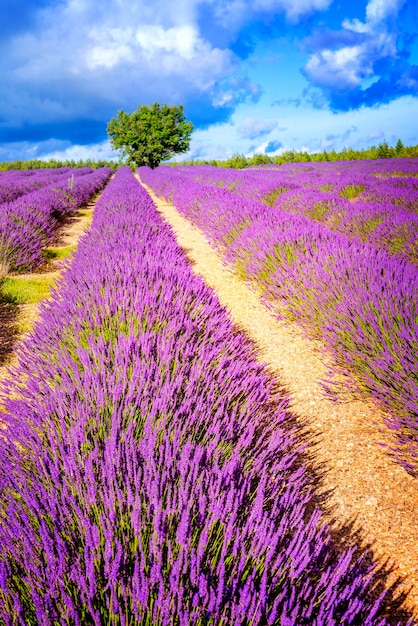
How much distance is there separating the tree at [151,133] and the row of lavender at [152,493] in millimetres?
40991

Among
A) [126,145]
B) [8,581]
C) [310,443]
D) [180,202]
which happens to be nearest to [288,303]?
[310,443]

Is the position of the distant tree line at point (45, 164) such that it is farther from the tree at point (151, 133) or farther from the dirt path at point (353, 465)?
the dirt path at point (353, 465)

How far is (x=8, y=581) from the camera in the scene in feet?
2.60

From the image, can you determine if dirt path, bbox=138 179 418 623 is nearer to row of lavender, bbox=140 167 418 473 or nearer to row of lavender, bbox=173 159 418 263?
row of lavender, bbox=140 167 418 473

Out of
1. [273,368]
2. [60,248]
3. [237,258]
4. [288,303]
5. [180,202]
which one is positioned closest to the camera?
[273,368]

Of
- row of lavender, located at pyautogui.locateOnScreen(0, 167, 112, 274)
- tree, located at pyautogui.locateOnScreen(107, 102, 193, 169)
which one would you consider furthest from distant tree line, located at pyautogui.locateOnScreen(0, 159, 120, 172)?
row of lavender, located at pyautogui.locateOnScreen(0, 167, 112, 274)

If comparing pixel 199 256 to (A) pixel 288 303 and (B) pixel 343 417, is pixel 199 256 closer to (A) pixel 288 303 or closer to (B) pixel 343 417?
(A) pixel 288 303

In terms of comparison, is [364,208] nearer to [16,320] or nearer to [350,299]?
[350,299]

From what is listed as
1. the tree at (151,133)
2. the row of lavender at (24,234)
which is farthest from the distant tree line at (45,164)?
the row of lavender at (24,234)

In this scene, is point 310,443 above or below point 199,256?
below

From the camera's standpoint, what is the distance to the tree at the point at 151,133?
1540 inches

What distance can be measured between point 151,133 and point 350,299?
42.0 m

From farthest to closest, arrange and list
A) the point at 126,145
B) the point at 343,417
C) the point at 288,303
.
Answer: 1. the point at 126,145
2. the point at 288,303
3. the point at 343,417

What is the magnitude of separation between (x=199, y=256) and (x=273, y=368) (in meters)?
3.73
